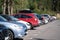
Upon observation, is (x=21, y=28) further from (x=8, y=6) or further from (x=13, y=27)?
(x=8, y=6)

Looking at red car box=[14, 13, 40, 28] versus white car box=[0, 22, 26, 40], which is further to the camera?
red car box=[14, 13, 40, 28]

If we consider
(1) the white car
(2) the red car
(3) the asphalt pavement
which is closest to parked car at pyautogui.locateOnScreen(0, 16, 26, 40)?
(1) the white car

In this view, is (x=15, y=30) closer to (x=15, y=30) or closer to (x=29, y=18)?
(x=15, y=30)

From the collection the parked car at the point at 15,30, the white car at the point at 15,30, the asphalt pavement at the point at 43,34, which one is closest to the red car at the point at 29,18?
the asphalt pavement at the point at 43,34

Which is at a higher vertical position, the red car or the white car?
the white car

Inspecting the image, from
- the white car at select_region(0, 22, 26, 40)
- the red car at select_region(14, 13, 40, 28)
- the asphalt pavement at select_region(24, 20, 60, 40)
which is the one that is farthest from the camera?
the red car at select_region(14, 13, 40, 28)

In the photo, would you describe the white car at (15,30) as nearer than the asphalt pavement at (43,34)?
Yes

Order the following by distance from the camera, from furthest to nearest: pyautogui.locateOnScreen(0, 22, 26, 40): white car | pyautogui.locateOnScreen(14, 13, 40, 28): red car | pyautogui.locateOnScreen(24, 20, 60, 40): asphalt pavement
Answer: pyautogui.locateOnScreen(14, 13, 40, 28): red car → pyautogui.locateOnScreen(24, 20, 60, 40): asphalt pavement → pyautogui.locateOnScreen(0, 22, 26, 40): white car

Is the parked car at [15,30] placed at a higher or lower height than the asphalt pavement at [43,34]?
higher

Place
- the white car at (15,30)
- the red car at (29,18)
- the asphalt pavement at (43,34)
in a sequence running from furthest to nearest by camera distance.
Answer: the red car at (29,18) → the asphalt pavement at (43,34) → the white car at (15,30)

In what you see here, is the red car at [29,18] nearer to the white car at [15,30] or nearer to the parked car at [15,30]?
the parked car at [15,30]

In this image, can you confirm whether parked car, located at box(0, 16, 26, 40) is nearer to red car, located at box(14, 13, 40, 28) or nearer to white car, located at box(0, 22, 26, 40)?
white car, located at box(0, 22, 26, 40)

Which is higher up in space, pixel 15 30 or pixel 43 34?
pixel 15 30

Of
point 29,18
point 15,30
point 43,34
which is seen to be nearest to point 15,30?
point 15,30
